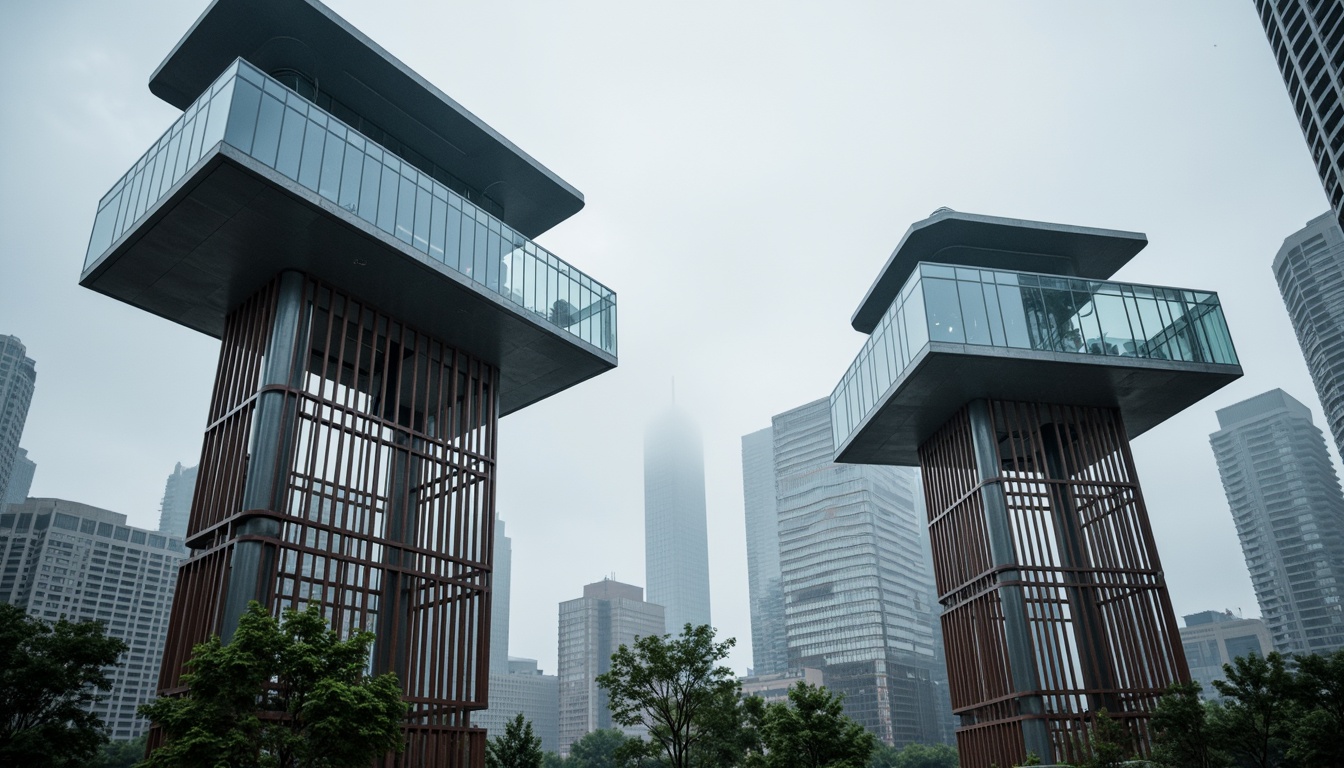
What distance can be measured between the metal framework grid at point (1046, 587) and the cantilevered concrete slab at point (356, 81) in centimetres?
1657

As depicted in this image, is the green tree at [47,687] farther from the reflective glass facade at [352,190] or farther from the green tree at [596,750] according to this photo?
the green tree at [596,750]

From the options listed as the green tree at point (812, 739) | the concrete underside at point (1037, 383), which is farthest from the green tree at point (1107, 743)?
the concrete underside at point (1037, 383)

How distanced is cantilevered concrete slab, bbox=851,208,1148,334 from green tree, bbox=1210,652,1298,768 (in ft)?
49.0

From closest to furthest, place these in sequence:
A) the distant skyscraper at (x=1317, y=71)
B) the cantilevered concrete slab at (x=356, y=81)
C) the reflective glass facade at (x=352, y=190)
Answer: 1. the reflective glass facade at (x=352, y=190)
2. the cantilevered concrete slab at (x=356, y=81)
3. the distant skyscraper at (x=1317, y=71)

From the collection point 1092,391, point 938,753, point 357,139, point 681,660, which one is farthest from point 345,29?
point 938,753

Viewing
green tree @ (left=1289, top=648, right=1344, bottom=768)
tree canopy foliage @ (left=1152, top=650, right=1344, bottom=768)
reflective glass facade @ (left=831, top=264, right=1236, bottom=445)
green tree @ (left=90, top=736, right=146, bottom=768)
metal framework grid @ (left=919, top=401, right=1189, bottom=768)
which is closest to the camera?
green tree @ (left=1289, top=648, right=1344, bottom=768)

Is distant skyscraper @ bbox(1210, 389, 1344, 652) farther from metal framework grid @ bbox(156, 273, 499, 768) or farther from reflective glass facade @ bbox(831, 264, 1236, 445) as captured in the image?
metal framework grid @ bbox(156, 273, 499, 768)

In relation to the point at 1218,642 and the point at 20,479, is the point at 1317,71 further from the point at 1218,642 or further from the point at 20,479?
the point at 20,479

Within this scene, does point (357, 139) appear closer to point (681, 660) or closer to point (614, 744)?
point (681, 660)

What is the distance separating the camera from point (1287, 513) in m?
151

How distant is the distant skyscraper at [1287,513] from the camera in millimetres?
141250

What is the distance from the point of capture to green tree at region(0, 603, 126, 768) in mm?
25922

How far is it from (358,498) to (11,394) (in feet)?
385

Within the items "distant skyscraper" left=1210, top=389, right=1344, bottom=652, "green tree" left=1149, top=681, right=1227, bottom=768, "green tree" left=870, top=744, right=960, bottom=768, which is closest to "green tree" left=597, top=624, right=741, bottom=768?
"green tree" left=1149, top=681, right=1227, bottom=768
